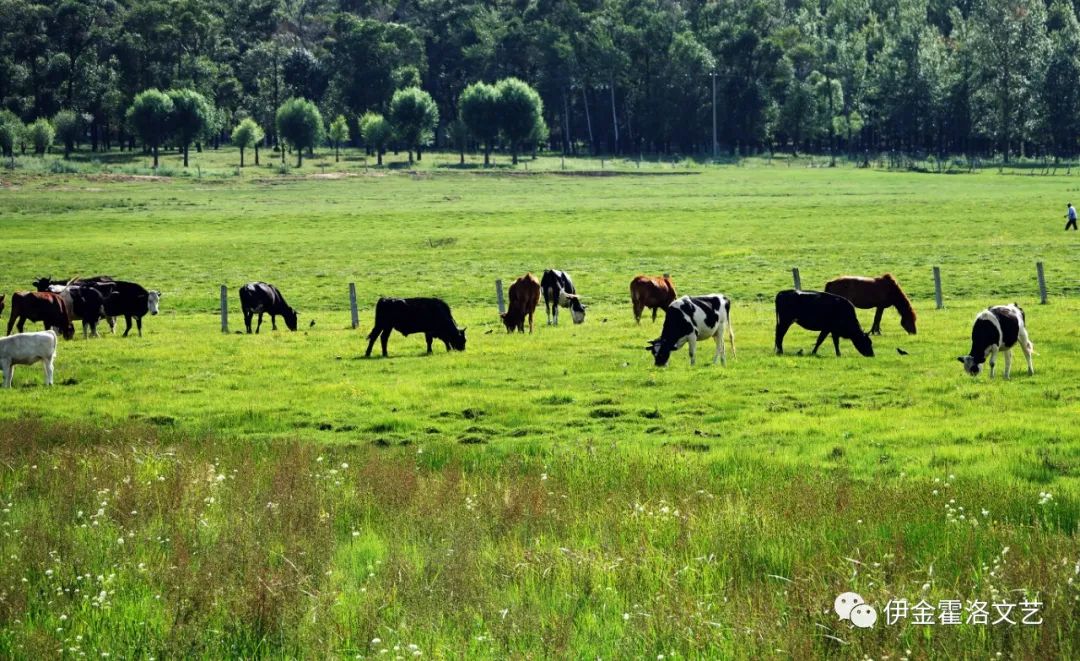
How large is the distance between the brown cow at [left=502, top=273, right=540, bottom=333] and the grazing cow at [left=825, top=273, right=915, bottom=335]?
7211mm

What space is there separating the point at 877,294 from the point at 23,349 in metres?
19.0

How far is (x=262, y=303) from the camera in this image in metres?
35.3

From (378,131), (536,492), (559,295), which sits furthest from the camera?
(378,131)

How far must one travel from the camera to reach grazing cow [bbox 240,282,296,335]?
Answer: 35.1 m

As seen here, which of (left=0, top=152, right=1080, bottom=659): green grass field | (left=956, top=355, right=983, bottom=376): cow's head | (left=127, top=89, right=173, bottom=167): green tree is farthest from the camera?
(left=127, top=89, right=173, bottom=167): green tree

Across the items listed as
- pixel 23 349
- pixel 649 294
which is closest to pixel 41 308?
pixel 23 349

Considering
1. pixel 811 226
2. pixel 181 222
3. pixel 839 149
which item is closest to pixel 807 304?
pixel 811 226

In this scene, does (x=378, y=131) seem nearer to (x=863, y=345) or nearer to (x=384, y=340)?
(x=384, y=340)

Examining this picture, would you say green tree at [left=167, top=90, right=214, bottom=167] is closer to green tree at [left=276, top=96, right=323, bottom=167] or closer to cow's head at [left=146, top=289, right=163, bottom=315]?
green tree at [left=276, top=96, right=323, bottom=167]

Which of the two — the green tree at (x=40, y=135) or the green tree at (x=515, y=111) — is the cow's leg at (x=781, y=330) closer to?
the green tree at (x=515, y=111)

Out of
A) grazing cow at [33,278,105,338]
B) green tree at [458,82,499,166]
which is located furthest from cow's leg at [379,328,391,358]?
green tree at [458,82,499,166]

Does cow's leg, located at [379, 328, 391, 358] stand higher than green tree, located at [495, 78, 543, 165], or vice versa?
green tree, located at [495, 78, 543, 165]

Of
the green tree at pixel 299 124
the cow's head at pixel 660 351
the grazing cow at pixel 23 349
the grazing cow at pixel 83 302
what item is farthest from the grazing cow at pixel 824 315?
the green tree at pixel 299 124

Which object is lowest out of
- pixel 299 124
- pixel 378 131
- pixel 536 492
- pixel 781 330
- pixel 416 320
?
pixel 536 492
